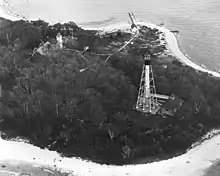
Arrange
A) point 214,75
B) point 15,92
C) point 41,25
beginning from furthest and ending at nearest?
point 41,25 → point 214,75 → point 15,92

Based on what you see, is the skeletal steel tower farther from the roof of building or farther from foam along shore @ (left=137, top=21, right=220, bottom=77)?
foam along shore @ (left=137, top=21, right=220, bottom=77)

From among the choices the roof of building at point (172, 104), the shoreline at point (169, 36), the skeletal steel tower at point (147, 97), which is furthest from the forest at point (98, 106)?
the shoreline at point (169, 36)

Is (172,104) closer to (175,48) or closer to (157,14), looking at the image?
(175,48)

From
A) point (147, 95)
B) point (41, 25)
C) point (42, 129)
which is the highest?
point (41, 25)

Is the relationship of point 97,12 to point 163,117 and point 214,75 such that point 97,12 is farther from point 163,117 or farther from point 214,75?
point 163,117

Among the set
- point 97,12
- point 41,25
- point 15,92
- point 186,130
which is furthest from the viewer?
point 97,12

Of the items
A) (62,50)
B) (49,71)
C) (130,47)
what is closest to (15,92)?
(49,71)

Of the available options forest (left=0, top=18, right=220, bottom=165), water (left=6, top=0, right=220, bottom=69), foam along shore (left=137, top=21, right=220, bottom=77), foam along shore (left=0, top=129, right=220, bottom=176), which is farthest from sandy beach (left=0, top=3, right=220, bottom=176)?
water (left=6, top=0, right=220, bottom=69)
